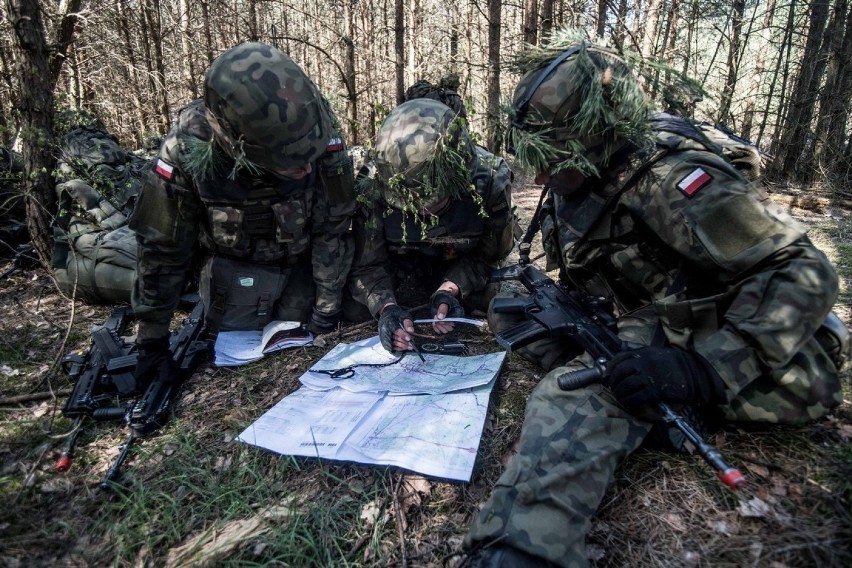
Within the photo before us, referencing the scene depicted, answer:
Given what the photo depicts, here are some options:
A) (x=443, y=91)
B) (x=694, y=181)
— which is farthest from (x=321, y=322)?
(x=443, y=91)

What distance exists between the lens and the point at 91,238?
12.4 feet

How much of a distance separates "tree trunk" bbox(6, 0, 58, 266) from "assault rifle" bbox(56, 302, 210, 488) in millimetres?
1439

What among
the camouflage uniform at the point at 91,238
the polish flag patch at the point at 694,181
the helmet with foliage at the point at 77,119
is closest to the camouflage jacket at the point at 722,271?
the polish flag patch at the point at 694,181

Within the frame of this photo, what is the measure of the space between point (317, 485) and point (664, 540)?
49.4 inches

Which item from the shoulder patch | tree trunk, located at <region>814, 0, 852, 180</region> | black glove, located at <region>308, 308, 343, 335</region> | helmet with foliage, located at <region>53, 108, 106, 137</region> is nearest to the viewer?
the shoulder patch

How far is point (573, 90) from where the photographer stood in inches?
78.0

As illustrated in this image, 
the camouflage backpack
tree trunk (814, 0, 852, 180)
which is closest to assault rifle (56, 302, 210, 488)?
the camouflage backpack

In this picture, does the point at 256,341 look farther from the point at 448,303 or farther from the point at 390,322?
the point at 448,303

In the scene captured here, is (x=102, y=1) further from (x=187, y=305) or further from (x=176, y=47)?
(x=187, y=305)

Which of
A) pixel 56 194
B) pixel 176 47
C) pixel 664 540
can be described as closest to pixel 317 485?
pixel 664 540

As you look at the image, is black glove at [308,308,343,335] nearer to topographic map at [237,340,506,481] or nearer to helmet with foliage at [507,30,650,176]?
topographic map at [237,340,506,481]

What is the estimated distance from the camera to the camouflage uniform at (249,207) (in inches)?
91.3

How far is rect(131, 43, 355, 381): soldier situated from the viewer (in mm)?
2318

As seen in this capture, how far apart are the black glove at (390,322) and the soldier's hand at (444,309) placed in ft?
0.70
